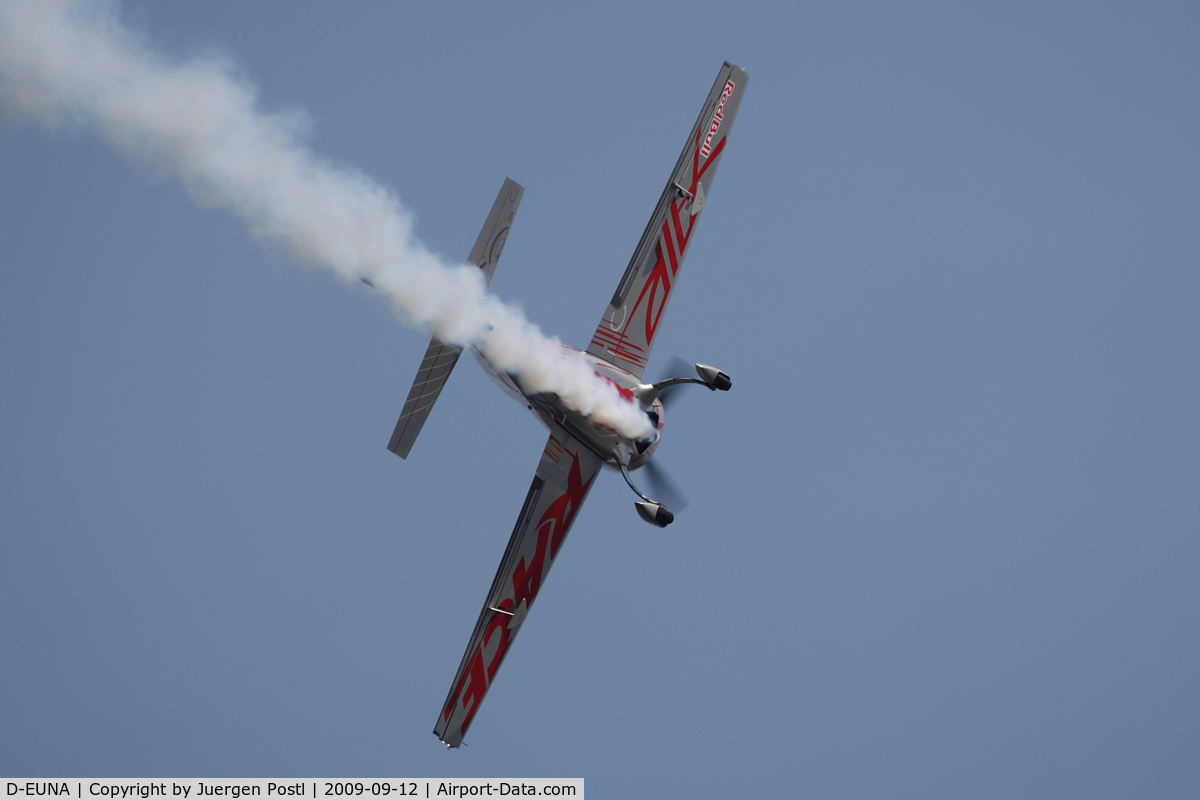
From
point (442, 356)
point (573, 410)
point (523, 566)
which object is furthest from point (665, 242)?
point (523, 566)

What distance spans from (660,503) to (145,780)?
10890 mm

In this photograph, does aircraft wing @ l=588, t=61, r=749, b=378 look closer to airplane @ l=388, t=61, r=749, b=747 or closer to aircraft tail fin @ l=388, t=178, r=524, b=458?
airplane @ l=388, t=61, r=749, b=747

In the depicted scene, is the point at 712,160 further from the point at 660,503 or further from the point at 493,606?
the point at 493,606

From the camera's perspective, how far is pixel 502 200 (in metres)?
17.3

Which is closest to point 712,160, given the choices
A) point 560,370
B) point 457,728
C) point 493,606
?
point 560,370

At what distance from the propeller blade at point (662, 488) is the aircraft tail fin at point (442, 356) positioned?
3.61 m

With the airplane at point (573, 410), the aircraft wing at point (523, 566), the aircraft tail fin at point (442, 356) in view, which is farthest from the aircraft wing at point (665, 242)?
the aircraft tail fin at point (442, 356)

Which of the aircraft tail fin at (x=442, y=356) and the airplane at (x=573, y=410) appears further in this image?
the aircraft tail fin at (x=442, y=356)

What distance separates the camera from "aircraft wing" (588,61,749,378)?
59.3 ft

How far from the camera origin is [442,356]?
1769 cm

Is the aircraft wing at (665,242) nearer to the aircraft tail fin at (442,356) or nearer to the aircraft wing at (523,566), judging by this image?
the aircraft wing at (523,566)

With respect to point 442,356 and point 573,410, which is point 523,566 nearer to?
point 573,410

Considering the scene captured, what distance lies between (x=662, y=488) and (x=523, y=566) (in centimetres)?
326

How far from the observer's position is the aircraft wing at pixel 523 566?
59.3 ft
